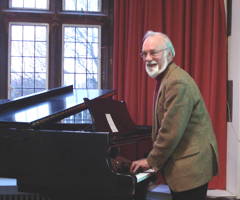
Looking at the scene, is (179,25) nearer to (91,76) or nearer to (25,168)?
(91,76)

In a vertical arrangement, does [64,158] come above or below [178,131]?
below

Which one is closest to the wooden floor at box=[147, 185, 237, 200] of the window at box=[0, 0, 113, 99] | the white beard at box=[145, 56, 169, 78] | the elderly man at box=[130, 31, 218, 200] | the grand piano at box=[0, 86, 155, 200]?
the window at box=[0, 0, 113, 99]

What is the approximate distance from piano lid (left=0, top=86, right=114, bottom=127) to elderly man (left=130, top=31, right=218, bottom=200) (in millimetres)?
688

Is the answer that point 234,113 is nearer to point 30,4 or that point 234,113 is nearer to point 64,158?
point 64,158

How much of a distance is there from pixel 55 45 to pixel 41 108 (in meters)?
1.75

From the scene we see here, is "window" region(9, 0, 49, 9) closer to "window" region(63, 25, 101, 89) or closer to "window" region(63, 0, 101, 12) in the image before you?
"window" region(63, 0, 101, 12)

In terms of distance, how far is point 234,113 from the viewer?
3.95m

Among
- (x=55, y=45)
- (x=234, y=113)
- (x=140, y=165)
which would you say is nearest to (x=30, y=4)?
(x=55, y=45)

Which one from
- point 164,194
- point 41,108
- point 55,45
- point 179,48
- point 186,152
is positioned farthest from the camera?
point 55,45

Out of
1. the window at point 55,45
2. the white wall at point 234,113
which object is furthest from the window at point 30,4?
the white wall at point 234,113

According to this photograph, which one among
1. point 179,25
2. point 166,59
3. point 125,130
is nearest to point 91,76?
point 179,25

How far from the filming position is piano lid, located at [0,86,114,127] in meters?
2.34

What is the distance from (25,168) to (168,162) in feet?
2.85

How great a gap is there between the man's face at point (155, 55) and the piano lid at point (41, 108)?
2.48 feet
